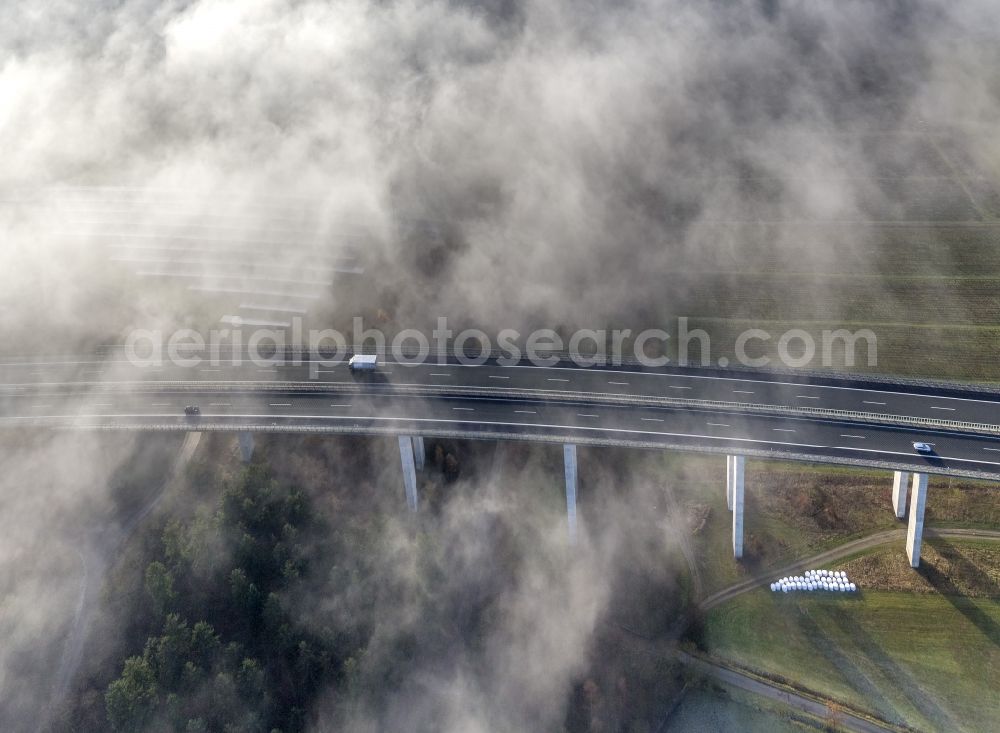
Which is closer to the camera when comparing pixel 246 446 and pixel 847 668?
pixel 847 668

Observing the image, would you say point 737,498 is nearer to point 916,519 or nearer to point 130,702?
point 916,519

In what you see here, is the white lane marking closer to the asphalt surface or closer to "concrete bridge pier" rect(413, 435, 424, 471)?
the asphalt surface

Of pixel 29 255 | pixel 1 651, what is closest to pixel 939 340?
pixel 1 651

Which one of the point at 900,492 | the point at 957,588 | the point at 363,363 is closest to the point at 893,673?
the point at 957,588

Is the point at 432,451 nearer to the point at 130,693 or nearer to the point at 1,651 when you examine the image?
the point at 130,693

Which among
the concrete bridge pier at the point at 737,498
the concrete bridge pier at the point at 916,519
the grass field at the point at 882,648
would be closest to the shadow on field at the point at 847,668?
the grass field at the point at 882,648

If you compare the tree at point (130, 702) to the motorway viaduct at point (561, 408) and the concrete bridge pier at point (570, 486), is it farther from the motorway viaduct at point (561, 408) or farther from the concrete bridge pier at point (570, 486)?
the concrete bridge pier at point (570, 486)
